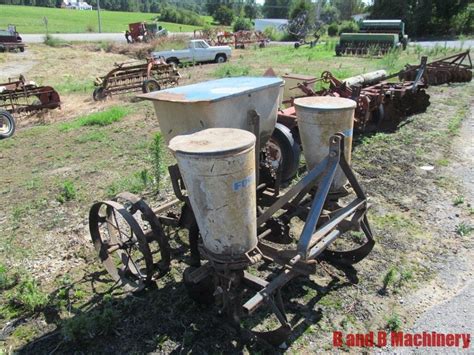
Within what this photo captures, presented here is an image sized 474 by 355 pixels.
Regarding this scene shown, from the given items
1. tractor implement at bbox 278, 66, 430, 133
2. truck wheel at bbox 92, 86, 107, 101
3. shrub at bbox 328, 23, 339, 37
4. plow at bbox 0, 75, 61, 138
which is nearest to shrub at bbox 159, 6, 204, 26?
shrub at bbox 328, 23, 339, 37

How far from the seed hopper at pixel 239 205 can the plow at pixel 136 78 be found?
10.6 meters

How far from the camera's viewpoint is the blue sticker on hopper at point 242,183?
263 cm

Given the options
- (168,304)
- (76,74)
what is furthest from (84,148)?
(76,74)

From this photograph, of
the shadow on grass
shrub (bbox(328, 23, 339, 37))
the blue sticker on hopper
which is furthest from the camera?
shrub (bbox(328, 23, 339, 37))

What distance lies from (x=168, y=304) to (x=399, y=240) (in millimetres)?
2641

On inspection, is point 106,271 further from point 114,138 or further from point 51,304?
point 114,138

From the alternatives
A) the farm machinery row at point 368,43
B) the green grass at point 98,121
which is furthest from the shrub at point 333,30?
the green grass at point 98,121

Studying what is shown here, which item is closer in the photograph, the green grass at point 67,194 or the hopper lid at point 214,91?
the hopper lid at point 214,91

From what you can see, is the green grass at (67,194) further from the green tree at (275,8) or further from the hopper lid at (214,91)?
the green tree at (275,8)

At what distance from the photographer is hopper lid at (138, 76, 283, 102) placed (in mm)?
3191

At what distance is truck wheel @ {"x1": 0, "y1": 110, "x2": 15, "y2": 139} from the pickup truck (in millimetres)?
Result: 11866

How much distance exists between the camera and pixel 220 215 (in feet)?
8.87

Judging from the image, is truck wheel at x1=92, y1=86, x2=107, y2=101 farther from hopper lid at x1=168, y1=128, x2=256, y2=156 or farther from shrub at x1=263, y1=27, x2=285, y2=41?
shrub at x1=263, y1=27, x2=285, y2=41

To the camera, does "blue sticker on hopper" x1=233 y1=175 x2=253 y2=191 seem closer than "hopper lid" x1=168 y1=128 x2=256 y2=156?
No
